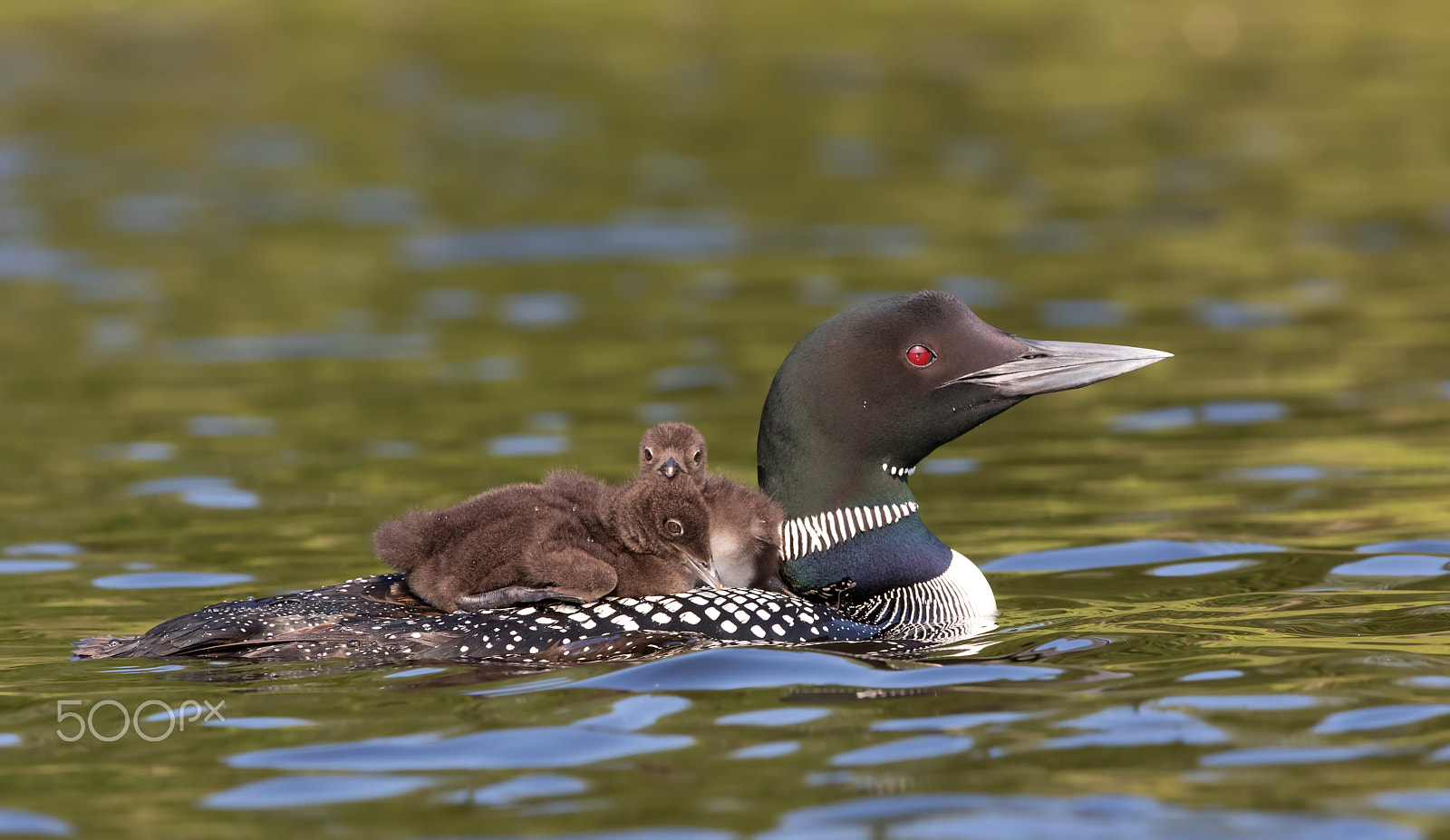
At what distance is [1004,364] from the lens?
19.1 feet

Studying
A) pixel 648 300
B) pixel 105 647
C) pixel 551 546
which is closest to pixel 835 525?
pixel 551 546

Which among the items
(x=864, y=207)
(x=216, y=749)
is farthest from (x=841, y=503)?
(x=864, y=207)

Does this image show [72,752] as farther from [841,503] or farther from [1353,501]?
[1353,501]

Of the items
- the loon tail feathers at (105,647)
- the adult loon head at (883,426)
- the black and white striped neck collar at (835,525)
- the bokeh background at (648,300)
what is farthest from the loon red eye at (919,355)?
the loon tail feathers at (105,647)

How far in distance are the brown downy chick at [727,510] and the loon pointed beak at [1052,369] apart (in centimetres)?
68

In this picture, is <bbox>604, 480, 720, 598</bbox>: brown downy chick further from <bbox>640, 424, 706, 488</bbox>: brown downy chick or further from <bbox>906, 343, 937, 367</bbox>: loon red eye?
<bbox>906, 343, 937, 367</bbox>: loon red eye

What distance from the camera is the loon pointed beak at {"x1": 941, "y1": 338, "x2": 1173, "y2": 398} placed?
5.76m

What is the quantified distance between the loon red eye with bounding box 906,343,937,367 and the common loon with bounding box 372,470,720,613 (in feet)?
2.74

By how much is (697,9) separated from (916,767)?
25471 millimetres

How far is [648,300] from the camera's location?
12133 millimetres

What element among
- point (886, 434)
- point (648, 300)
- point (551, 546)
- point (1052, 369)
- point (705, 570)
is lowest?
point (705, 570)

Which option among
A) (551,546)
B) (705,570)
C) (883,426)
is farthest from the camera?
(883,426)

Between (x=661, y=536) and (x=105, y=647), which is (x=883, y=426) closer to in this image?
(x=661, y=536)

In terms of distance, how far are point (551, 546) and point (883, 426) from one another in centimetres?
109
